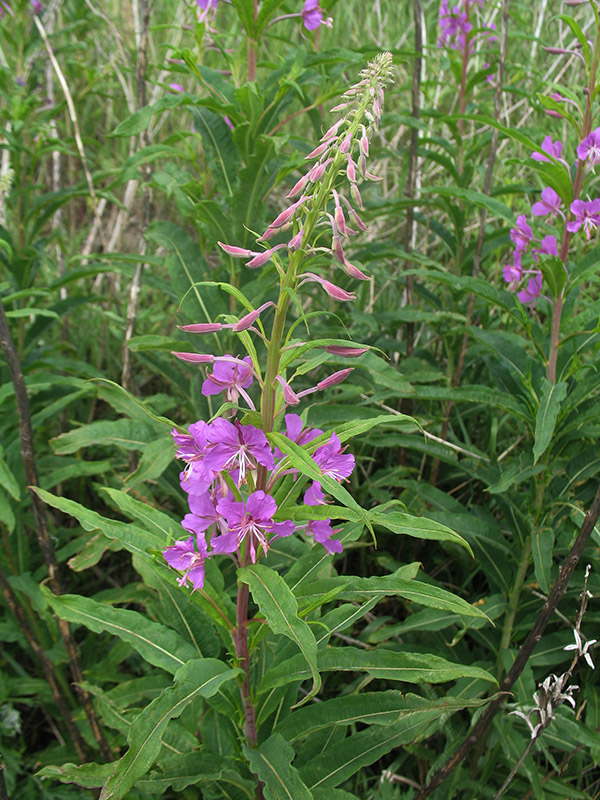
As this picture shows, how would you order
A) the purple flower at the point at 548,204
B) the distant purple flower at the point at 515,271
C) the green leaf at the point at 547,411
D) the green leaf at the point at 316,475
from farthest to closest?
the distant purple flower at the point at 515,271, the purple flower at the point at 548,204, the green leaf at the point at 547,411, the green leaf at the point at 316,475

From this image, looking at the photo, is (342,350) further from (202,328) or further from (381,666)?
(381,666)

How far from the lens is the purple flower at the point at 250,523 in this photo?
4.55 ft

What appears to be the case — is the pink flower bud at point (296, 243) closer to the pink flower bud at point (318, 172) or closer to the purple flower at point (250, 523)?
the pink flower bud at point (318, 172)

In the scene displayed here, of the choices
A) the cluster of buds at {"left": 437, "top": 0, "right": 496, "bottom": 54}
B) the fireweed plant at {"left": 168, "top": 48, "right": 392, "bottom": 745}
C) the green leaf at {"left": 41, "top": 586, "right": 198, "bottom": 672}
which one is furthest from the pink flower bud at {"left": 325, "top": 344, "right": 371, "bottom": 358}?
the cluster of buds at {"left": 437, "top": 0, "right": 496, "bottom": 54}

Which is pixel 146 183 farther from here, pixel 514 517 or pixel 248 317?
pixel 514 517

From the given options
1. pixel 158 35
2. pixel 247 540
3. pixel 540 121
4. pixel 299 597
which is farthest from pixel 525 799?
pixel 158 35

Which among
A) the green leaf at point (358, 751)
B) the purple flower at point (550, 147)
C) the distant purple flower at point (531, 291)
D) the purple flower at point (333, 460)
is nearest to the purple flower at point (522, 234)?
the distant purple flower at point (531, 291)

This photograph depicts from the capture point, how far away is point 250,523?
4.63 ft

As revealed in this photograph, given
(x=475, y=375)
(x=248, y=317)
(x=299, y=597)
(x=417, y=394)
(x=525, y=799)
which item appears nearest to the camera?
(x=248, y=317)

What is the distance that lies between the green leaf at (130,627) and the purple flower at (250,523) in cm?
36

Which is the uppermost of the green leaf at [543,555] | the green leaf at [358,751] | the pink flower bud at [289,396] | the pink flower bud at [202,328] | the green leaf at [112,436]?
the pink flower bud at [202,328]

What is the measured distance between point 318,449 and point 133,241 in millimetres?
4377

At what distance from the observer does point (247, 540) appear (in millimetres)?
1486

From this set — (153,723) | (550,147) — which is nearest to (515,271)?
(550,147)
